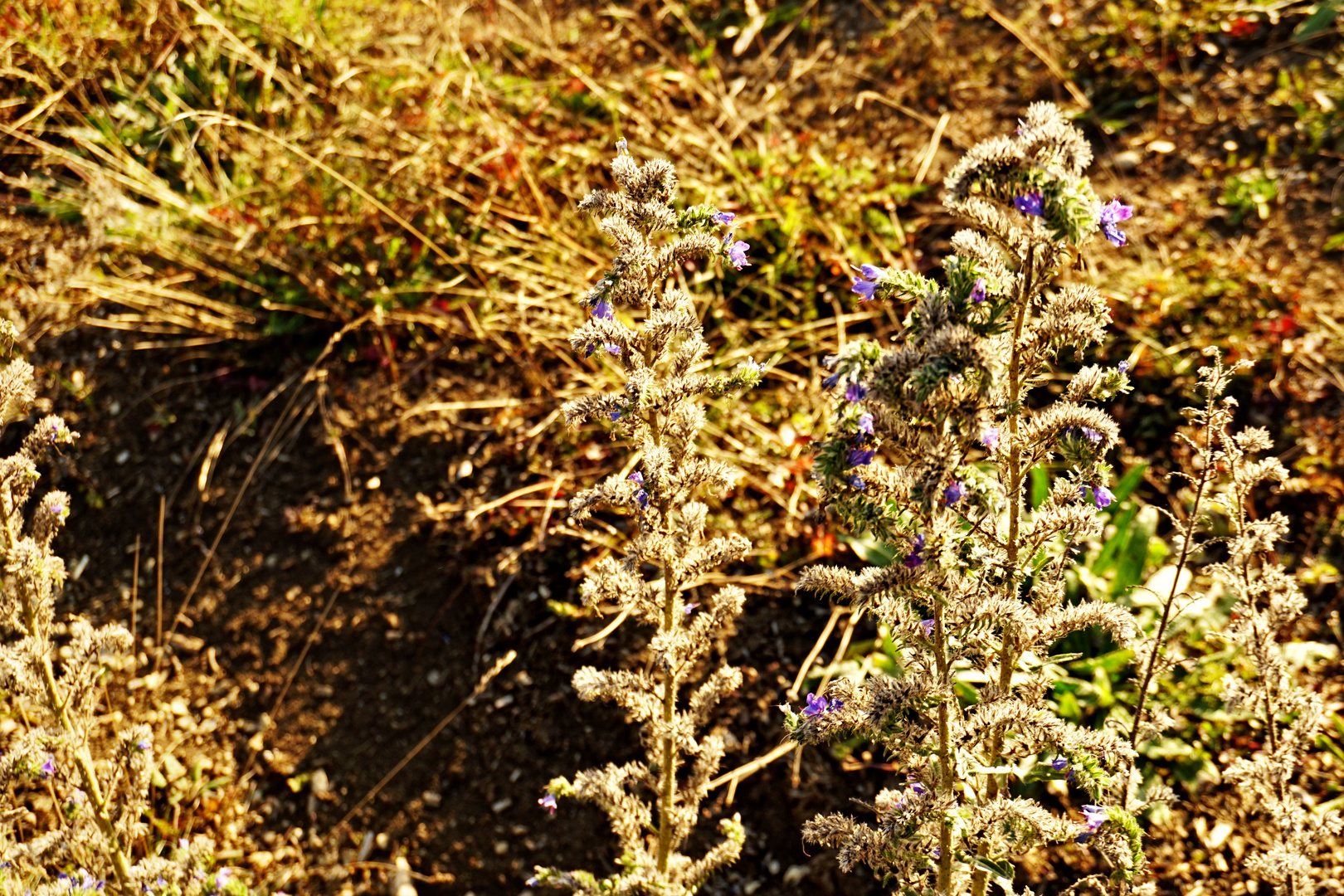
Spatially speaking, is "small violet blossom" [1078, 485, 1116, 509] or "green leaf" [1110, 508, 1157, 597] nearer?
"small violet blossom" [1078, 485, 1116, 509]

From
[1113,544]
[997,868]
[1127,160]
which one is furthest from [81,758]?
[1127,160]

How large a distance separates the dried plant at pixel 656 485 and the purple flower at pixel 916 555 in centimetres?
54

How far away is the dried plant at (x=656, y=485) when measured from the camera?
206 cm

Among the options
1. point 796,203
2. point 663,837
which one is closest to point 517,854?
point 663,837

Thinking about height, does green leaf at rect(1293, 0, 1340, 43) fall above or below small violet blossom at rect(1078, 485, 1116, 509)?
above

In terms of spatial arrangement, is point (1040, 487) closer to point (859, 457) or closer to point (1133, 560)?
point (1133, 560)

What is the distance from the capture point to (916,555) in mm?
1737

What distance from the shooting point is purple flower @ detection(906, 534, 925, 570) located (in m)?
1.72

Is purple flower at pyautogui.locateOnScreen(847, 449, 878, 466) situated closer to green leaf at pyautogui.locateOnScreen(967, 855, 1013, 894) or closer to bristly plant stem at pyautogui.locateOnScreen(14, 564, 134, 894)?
green leaf at pyautogui.locateOnScreen(967, 855, 1013, 894)

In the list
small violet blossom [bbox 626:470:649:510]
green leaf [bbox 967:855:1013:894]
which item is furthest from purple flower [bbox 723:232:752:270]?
green leaf [bbox 967:855:1013:894]

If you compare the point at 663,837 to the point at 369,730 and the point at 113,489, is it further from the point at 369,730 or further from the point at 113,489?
the point at 113,489

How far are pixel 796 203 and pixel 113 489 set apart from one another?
3367mm

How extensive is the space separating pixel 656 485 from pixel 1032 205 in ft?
3.01

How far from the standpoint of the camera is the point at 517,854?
3279mm
